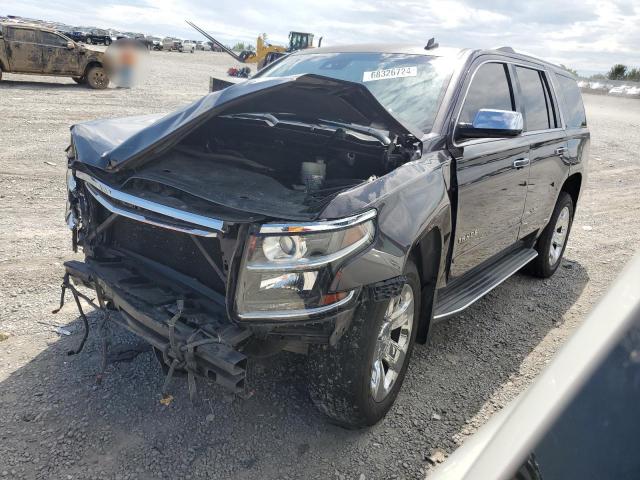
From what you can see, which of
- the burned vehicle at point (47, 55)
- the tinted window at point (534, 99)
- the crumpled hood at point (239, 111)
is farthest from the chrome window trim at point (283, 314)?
the burned vehicle at point (47, 55)

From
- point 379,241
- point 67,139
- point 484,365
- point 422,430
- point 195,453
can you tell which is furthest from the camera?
point 67,139

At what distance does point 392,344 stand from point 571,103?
12.1ft

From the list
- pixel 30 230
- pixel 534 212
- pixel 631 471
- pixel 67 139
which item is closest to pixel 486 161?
pixel 534 212

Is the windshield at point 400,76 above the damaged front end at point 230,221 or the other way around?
above

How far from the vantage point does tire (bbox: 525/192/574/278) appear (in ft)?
16.8

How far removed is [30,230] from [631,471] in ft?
17.2

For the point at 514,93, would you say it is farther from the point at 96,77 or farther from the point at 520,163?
the point at 96,77

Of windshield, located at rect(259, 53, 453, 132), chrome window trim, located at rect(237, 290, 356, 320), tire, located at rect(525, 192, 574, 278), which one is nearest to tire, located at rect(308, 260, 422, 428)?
chrome window trim, located at rect(237, 290, 356, 320)

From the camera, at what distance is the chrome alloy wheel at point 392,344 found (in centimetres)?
273

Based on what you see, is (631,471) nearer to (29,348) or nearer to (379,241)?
(379,241)

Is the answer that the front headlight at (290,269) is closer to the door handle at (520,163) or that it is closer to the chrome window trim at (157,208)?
the chrome window trim at (157,208)

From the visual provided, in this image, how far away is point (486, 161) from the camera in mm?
3529

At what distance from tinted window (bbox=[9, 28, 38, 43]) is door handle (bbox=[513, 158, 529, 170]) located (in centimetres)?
1589

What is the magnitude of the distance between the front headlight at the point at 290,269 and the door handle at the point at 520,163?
2.13m
